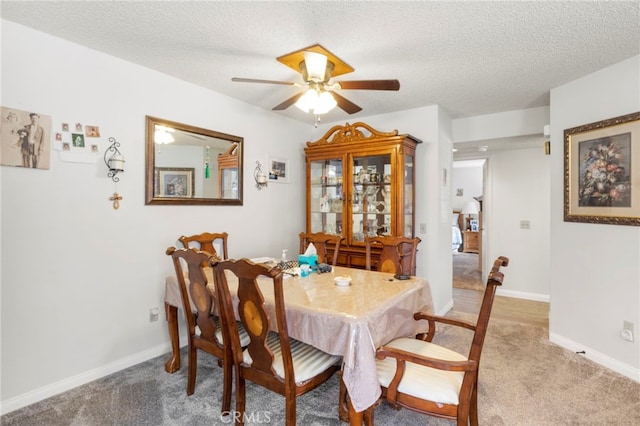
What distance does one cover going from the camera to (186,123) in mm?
2951

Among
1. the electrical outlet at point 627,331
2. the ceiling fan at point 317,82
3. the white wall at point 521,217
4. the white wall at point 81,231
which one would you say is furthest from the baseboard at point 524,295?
the white wall at point 81,231

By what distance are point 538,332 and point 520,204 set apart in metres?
2.05

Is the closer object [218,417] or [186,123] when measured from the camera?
[218,417]

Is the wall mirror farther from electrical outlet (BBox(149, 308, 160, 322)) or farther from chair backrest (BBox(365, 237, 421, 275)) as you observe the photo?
chair backrest (BBox(365, 237, 421, 275))

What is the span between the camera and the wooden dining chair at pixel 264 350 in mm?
1550

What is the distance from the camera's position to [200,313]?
2064mm

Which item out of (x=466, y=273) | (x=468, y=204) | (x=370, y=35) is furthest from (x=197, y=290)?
(x=468, y=204)

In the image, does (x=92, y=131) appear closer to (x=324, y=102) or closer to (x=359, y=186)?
(x=324, y=102)

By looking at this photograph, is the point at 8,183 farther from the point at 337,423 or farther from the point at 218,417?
the point at 337,423

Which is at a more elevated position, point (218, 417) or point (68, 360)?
point (68, 360)

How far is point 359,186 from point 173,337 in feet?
8.08

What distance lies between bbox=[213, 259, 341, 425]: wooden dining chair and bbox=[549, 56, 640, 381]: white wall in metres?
2.38

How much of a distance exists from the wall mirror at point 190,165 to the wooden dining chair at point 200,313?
0.90 m

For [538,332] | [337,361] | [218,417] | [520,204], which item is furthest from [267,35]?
[520,204]
